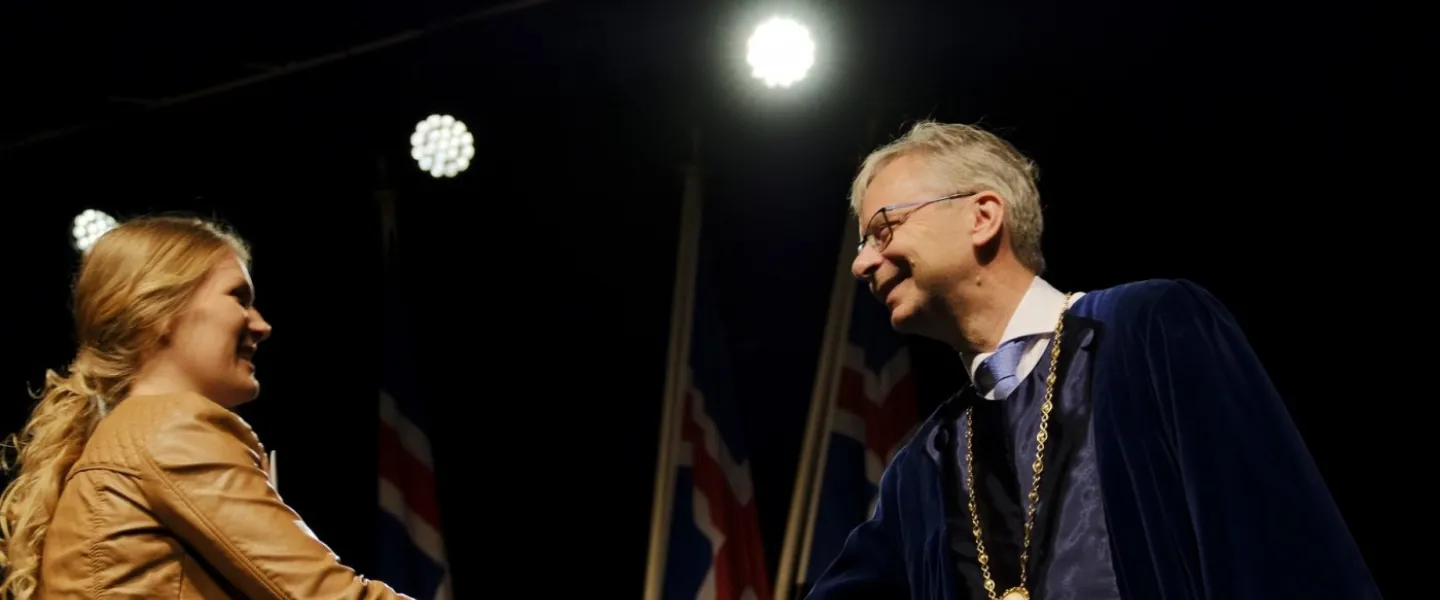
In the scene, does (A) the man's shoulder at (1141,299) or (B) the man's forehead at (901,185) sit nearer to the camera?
(A) the man's shoulder at (1141,299)

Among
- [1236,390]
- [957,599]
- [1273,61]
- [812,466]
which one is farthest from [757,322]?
[1236,390]

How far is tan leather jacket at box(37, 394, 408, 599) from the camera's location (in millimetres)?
1635

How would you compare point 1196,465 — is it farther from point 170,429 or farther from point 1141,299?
point 170,429

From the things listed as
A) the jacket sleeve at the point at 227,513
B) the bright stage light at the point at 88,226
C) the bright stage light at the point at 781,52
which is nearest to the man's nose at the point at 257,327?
the jacket sleeve at the point at 227,513

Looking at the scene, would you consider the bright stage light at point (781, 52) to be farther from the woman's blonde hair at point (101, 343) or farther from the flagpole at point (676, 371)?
the woman's blonde hair at point (101, 343)

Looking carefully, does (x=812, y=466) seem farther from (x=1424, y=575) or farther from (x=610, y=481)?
(x=1424, y=575)

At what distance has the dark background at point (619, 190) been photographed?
3.33 meters

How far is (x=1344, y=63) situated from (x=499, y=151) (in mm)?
2714

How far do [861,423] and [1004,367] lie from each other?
1999 mm

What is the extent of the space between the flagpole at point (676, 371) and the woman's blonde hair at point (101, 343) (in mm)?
2255

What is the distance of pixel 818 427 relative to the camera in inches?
156

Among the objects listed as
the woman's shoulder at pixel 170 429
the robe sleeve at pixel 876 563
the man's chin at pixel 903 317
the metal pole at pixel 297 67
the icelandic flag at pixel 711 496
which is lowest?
the icelandic flag at pixel 711 496

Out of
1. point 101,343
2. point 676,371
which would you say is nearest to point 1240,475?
point 101,343

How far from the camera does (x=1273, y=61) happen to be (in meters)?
3.43
